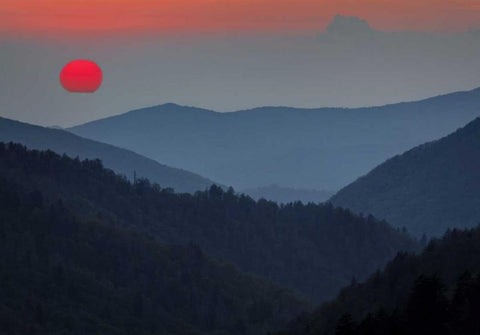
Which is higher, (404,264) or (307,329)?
(404,264)

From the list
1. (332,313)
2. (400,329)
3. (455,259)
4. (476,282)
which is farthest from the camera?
(332,313)

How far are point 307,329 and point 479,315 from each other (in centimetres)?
7935

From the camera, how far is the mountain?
91875 millimetres

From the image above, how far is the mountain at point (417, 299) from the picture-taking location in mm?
91875

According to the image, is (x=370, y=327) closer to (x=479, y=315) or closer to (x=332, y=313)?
(x=479, y=315)

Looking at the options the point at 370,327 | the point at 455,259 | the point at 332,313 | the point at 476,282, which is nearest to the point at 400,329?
the point at 370,327

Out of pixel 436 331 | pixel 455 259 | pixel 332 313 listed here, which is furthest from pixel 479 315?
pixel 332 313

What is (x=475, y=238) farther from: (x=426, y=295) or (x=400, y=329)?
(x=400, y=329)

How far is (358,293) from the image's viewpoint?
171500 mm

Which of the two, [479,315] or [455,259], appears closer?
[479,315]

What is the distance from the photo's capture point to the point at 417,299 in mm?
96938

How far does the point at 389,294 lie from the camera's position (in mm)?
154500

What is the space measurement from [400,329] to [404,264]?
7817cm

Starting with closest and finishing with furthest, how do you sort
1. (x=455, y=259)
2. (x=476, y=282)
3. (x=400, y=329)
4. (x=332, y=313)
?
(x=400, y=329) < (x=476, y=282) < (x=455, y=259) < (x=332, y=313)
